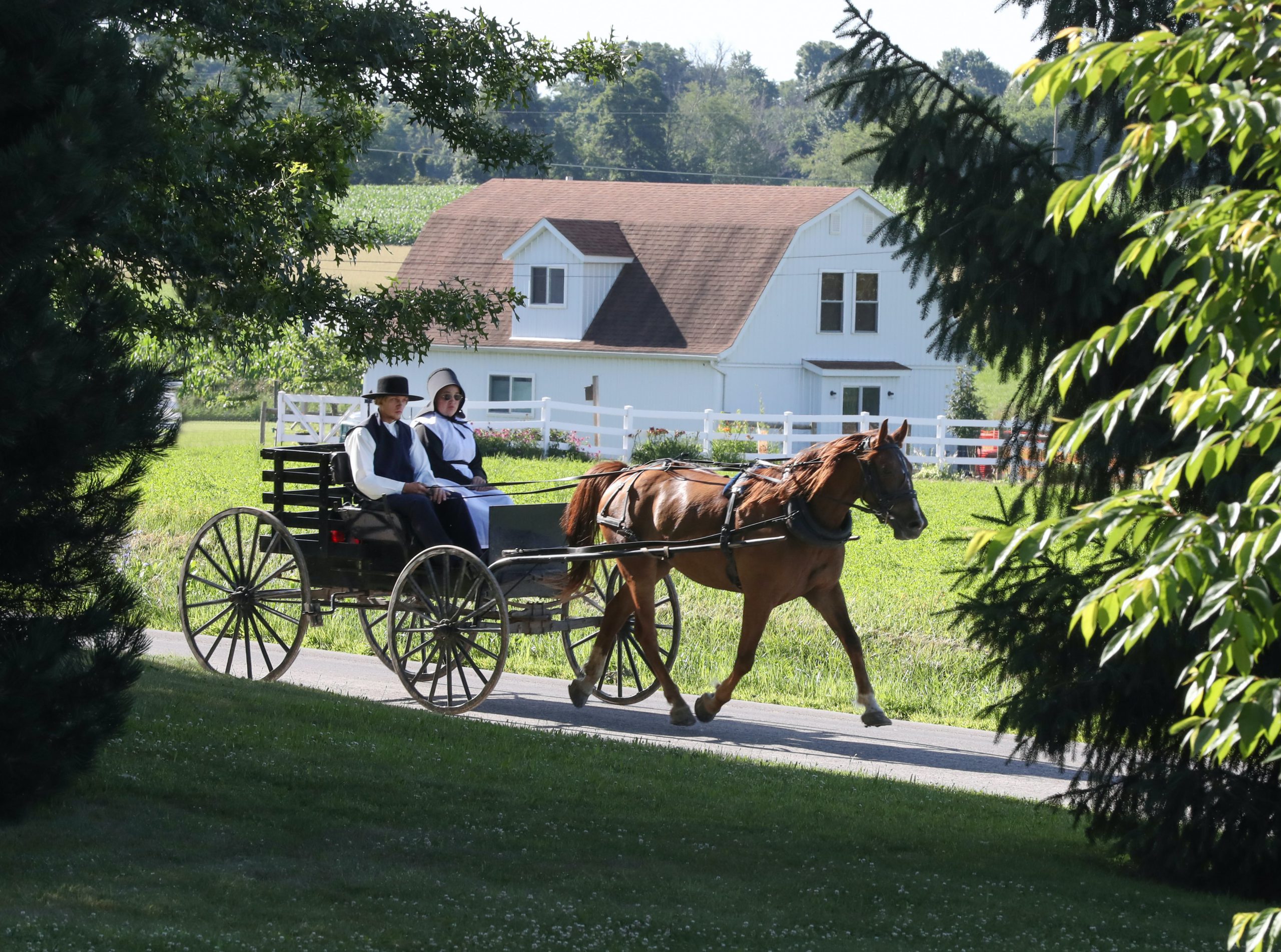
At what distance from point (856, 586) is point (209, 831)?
11.0 m

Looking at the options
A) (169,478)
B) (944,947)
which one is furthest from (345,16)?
(169,478)

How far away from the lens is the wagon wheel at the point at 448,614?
36.7 feet

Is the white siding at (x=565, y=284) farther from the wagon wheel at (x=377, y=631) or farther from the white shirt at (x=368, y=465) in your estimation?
the white shirt at (x=368, y=465)

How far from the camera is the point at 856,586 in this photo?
1703 cm

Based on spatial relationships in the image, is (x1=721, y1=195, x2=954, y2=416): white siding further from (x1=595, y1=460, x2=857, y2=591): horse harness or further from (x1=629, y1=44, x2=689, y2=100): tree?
(x1=629, y1=44, x2=689, y2=100): tree

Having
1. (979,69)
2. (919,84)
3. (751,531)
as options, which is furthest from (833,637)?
(979,69)

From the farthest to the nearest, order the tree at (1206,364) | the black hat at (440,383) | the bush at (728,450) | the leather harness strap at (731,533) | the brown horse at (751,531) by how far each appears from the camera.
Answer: the bush at (728,450) < the black hat at (440,383) < the leather harness strap at (731,533) < the brown horse at (751,531) < the tree at (1206,364)

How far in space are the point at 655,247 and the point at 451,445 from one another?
87.7ft

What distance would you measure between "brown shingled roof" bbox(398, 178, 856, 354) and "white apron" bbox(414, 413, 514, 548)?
22912mm

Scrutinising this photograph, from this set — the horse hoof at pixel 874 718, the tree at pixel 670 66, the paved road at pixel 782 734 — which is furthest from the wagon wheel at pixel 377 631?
the tree at pixel 670 66

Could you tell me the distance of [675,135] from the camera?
324ft

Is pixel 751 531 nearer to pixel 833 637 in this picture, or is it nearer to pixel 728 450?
pixel 833 637

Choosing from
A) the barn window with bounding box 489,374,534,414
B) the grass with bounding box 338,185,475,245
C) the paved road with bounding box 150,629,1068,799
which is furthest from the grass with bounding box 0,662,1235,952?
the grass with bounding box 338,185,475,245

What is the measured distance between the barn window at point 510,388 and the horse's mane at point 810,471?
89.0 feet
